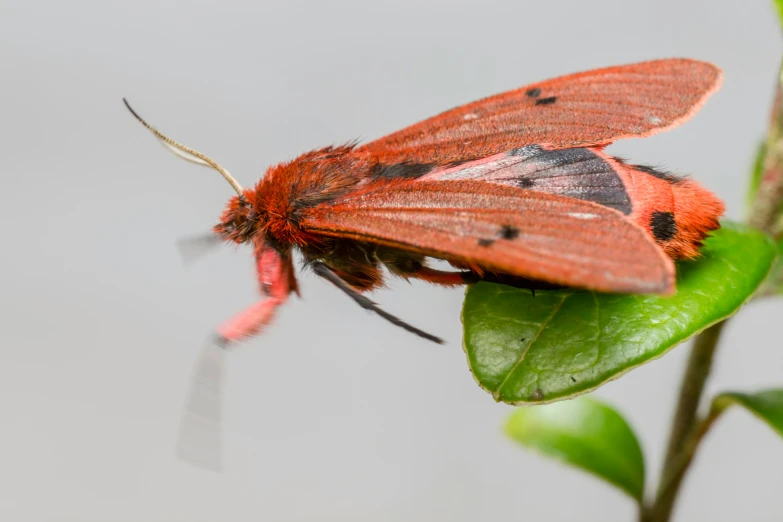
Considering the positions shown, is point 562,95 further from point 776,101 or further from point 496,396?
point 496,396

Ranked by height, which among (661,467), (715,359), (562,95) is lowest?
(661,467)

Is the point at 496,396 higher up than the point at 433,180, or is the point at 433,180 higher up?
the point at 433,180

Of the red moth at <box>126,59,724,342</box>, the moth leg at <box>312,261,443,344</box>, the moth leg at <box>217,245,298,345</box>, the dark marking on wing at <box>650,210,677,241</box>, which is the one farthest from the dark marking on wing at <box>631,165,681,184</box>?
the moth leg at <box>217,245,298,345</box>

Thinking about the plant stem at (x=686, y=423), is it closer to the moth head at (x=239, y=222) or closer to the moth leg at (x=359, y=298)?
the moth leg at (x=359, y=298)

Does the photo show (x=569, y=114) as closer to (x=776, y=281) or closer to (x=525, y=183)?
(x=525, y=183)

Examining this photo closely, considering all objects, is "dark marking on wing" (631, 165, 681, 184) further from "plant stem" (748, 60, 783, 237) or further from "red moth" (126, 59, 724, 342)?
"plant stem" (748, 60, 783, 237)

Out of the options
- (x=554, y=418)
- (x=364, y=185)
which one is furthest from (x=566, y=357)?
(x=554, y=418)
